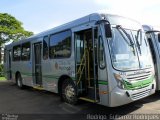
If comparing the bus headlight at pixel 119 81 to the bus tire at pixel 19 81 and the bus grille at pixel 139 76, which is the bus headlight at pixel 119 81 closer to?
the bus grille at pixel 139 76

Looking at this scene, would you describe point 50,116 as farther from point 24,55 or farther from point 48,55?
point 24,55

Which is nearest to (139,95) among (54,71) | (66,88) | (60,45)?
(66,88)

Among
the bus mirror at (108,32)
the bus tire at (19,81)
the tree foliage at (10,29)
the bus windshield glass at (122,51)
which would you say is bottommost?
the bus tire at (19,81)

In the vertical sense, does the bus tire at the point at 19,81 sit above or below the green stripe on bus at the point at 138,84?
below

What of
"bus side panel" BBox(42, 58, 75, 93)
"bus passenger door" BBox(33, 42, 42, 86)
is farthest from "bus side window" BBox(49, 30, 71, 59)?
"bus passenger door" BBox(33, 42, 42, 86)

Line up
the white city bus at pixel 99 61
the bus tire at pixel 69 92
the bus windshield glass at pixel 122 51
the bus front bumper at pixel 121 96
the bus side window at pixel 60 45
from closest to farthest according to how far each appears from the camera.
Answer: the bus front bumper at pixel 121 96 → the white city bus at pixel 99 61 → the bus windshield glass at pixel 122 51 → the bus tire at pixel 69 92 → the bus side window at pixel 60 45

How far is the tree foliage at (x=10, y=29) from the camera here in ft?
104

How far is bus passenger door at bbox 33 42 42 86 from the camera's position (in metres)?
11.0

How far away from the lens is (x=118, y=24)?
713 centimetres

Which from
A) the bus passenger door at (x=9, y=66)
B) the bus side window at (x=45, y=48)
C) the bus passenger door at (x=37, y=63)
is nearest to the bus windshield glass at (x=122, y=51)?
the bus side window at (x=45, y=48)

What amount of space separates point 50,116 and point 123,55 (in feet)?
9.50

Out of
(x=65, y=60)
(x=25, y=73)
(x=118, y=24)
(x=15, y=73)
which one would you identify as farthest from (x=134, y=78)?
(x=15, y=73)

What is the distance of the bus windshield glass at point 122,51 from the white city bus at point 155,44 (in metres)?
2.08

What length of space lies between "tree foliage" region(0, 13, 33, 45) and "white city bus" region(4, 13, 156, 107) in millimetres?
22973
